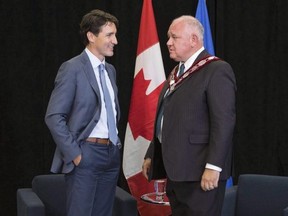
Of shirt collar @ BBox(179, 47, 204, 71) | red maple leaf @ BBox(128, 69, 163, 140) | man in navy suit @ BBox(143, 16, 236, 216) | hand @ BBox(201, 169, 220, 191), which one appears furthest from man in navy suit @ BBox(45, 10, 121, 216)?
red maple leaf @ BBox(128, 69, 163, 140)

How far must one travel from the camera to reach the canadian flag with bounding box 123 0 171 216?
171 inches

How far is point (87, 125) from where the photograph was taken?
303 cm

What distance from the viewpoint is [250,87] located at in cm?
518

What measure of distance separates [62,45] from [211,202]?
92.3 inches

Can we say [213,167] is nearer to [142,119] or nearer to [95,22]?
[95,22]

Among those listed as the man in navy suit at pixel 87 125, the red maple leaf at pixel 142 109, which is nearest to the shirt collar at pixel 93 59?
the man in navy suit at pixel 87 125

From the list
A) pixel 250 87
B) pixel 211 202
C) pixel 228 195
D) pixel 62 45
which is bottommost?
pixel 228 195

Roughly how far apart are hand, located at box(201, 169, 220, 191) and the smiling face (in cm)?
94

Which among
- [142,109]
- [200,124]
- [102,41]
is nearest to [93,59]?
[102,41]

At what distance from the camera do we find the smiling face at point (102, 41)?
315cm

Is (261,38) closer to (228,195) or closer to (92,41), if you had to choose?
(228,195)

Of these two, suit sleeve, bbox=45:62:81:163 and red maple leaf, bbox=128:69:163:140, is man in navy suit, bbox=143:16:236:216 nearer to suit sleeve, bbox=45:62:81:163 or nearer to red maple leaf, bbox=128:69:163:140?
suit sleeve, bbox=45:62:81:163

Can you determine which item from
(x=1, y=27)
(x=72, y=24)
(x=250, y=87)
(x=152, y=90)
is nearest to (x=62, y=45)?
(x=72, y=24)

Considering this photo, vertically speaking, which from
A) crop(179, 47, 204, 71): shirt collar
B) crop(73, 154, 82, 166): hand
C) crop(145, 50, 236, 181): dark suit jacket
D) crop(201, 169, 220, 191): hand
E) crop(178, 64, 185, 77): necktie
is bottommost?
crop(201, 169, 220, 191): hand
